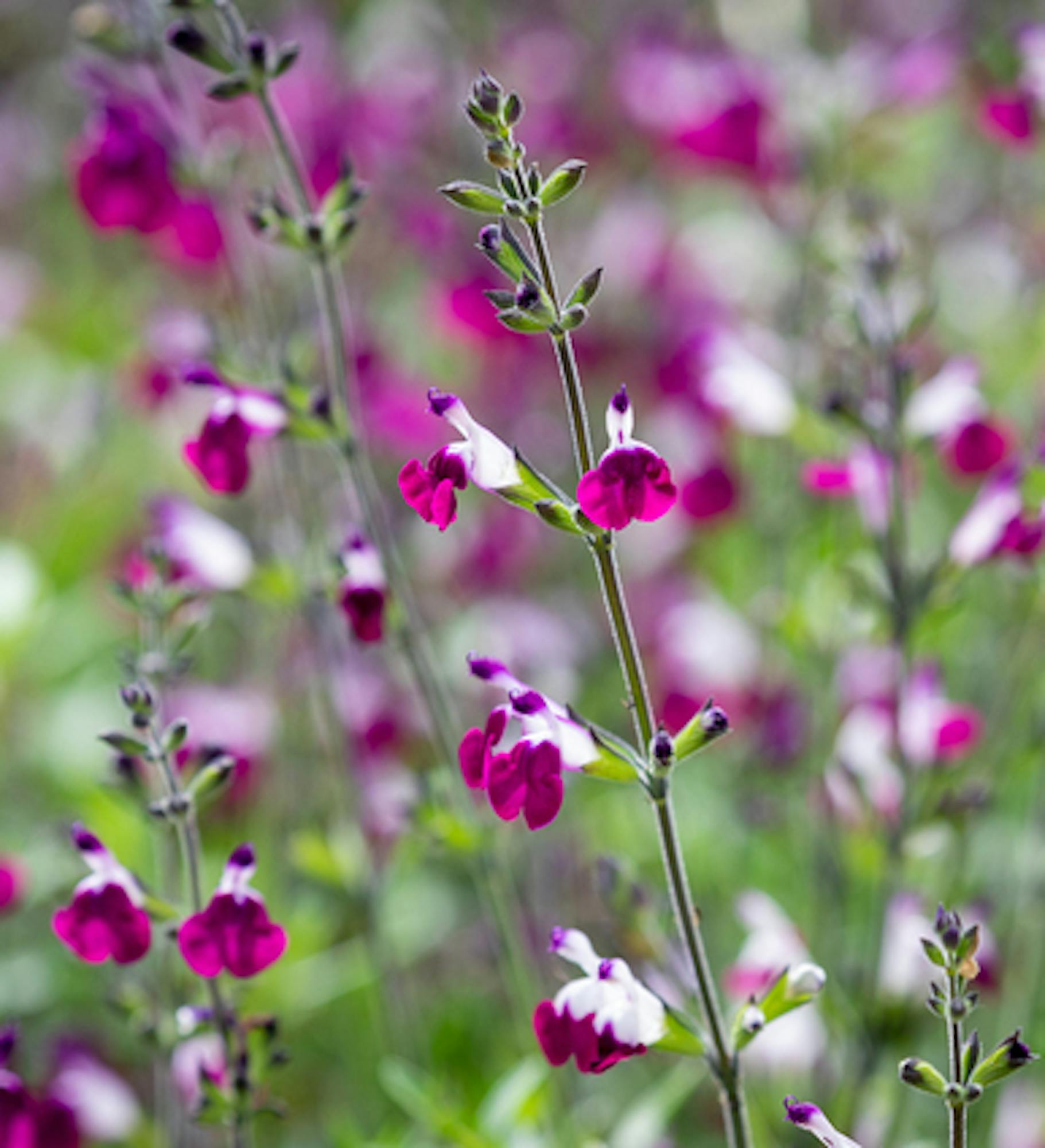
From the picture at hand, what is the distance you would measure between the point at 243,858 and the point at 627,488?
0.47m

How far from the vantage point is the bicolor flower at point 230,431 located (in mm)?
1313

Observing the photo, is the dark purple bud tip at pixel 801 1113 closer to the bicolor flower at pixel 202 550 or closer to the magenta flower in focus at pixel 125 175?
the bicolor flower at pixel 202 550

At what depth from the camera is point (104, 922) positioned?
1.11 m

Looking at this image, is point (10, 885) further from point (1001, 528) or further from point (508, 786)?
point (1001, 528)

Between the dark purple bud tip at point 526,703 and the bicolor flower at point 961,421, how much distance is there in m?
0.77

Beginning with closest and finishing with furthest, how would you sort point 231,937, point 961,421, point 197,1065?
point 231,937 < point 197,1065 < point 961,421

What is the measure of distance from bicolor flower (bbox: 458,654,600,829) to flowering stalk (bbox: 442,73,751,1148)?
0.17ft

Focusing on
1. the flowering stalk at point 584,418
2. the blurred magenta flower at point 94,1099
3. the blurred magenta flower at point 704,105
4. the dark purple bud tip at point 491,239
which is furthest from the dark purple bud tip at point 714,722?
the blurred magenta flower at point 704,105

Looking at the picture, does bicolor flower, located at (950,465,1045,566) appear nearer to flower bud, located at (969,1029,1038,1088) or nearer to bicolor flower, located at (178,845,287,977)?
flower bud, located at (969,1029,1038,1088)

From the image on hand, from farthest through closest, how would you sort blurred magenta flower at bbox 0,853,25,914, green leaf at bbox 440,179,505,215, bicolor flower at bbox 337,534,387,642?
1. blurred magenta flower at bbox 0,853,25,914
2. bicolor flower at bbox 337,534,387,642
3. green leaf at bbox 440,179,505,215

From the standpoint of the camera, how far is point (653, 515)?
0.94 metres

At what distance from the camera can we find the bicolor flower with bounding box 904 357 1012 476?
1.62 meters

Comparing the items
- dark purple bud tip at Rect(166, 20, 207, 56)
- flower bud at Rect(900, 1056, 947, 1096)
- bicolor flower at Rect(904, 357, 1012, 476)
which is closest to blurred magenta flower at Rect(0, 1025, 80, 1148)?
flower bud at Rect(900, 1056, 947, 1096)

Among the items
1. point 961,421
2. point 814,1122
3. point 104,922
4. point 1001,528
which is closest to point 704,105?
point 961,421
